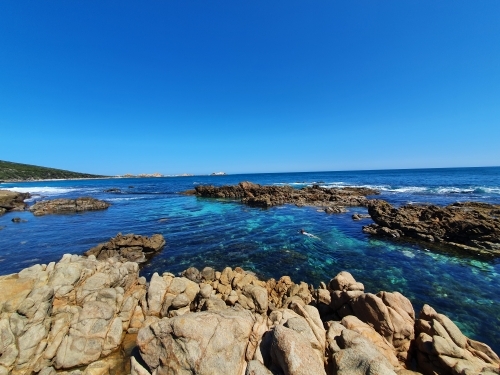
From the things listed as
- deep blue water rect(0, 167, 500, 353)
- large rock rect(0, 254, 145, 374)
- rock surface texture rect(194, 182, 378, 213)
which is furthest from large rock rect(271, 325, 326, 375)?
rock surface texture rect(194, 182, 378, 213)

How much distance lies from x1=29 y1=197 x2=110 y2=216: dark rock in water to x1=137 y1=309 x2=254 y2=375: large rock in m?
42.1

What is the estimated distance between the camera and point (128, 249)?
1861 centimetres

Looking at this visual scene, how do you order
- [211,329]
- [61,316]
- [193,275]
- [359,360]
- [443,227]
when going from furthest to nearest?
[443,227]
[193,275]
[61,316]
[211,329]
[359,360]

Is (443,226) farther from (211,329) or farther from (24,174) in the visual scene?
(24,174)

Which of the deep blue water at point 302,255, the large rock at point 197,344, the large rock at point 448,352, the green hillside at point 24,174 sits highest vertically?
the green hillside at point 24,174

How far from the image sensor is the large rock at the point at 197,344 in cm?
627

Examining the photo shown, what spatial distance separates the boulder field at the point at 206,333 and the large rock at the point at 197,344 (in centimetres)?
3

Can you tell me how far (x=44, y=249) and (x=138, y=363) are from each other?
19084 mm

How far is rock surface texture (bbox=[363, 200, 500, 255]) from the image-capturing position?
19.8m

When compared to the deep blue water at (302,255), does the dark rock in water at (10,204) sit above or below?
above

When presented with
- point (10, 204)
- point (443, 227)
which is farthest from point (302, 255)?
point (10, 204)

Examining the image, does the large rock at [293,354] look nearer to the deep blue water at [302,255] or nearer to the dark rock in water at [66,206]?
the deep blue water at [302,255]

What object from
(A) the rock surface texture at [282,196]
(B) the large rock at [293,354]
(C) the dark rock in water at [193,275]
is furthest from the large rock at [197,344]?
(A) the rock surface texture at [282,196]

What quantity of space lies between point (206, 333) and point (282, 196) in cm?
4266
